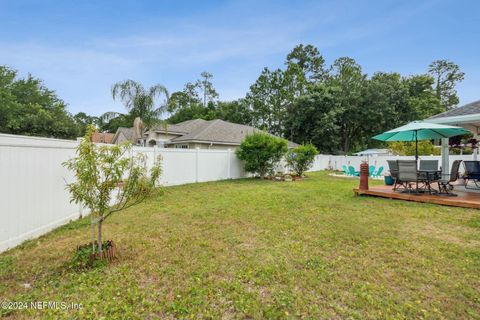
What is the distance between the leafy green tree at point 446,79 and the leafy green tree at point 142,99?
130 ft

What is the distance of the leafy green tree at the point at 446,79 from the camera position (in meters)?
36.4

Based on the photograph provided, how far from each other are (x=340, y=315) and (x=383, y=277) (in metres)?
1.11

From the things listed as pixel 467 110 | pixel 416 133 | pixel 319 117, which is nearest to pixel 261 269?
pixel 416 133

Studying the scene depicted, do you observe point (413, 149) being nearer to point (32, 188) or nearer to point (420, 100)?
point (420, 100)

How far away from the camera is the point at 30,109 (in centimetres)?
2427

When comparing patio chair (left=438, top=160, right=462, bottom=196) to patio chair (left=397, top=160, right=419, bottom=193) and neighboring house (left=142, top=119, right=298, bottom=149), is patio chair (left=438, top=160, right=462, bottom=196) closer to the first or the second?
patio chair (left=397, top=160, right=419, bottom=193)

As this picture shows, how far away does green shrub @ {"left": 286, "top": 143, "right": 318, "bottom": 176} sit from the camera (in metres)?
15.7

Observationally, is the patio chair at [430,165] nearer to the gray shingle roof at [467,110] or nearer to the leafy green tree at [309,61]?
the gray shingle roof at [467,110]

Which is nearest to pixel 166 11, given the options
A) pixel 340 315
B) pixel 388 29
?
pixel 388 29

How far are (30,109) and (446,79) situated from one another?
53.8 m

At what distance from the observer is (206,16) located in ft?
40.4

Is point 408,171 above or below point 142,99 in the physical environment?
below

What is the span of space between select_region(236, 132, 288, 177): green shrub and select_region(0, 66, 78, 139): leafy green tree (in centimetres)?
2190

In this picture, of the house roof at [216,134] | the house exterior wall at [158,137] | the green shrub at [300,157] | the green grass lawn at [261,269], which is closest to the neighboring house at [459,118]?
the green grass lawn at [261,269]
